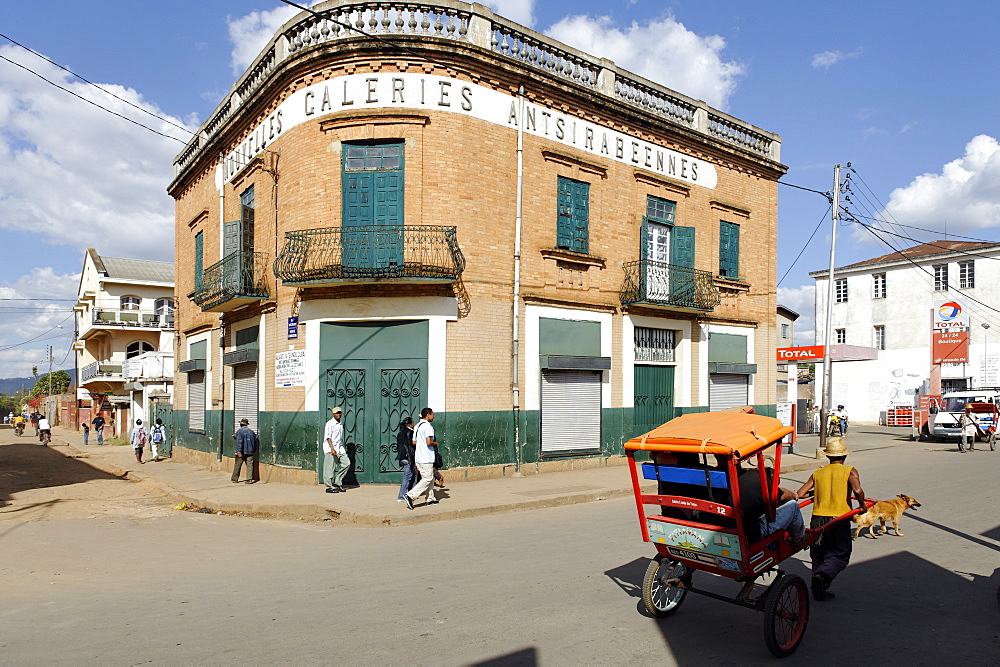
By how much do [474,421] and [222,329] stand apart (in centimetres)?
845

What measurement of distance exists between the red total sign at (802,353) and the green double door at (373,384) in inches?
714

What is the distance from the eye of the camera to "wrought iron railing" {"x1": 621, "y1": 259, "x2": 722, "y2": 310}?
17.8 metres

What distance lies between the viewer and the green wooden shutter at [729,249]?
20.9 m

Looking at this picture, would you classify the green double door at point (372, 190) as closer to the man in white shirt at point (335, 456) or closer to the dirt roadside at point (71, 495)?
the man in white shirt at point (335, 456)

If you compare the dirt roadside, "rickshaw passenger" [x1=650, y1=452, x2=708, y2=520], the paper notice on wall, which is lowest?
the dirt roadside

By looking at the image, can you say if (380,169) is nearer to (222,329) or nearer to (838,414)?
(222,329)

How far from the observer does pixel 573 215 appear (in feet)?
55.8

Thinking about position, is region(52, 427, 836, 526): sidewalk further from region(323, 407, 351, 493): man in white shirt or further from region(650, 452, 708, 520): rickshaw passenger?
region(650, 452, 708, 520): rickshaw passenger

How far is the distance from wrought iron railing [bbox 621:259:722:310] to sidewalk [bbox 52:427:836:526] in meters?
4.34

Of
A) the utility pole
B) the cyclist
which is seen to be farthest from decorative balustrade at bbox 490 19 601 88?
the cyclist

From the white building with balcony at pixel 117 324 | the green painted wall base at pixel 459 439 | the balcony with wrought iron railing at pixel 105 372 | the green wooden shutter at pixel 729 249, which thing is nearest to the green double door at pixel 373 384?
the green painted wall base at pixel 459 439

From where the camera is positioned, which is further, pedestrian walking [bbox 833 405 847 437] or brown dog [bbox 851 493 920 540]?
pedestrian walking [bbox 833 405 847 437]

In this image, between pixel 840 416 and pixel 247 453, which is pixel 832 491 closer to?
pixel 247 453

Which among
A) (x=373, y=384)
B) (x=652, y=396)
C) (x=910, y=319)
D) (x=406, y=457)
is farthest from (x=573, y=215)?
(x=910, y=319)
